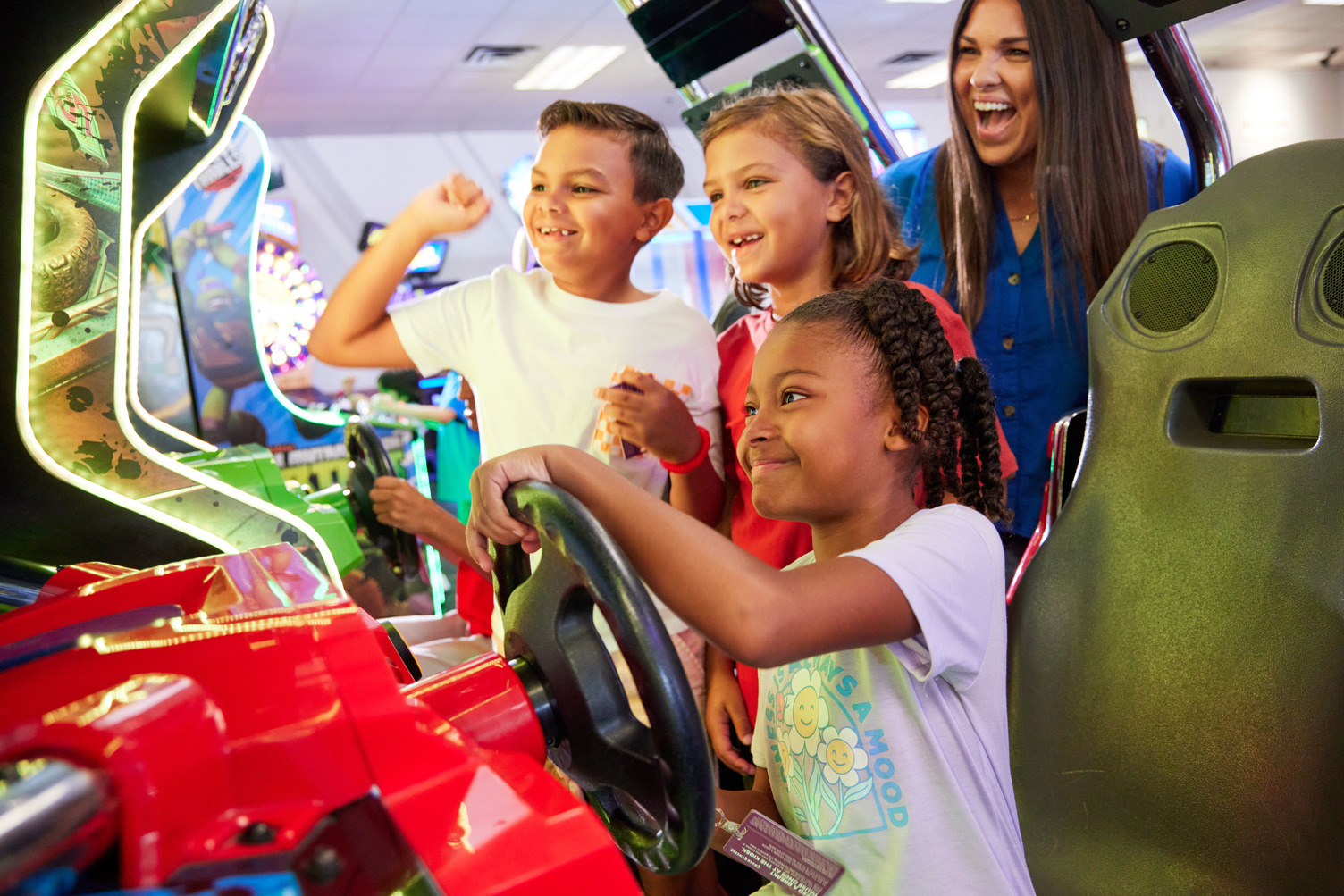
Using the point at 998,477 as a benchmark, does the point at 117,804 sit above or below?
above

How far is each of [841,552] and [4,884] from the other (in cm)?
71

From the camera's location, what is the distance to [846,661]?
3.05 ft

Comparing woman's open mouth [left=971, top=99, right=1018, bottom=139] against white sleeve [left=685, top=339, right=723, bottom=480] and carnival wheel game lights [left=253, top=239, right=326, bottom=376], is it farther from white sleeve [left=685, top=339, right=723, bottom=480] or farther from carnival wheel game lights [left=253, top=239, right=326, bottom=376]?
carnival wheel game lights [left=253, top=239, right=326, bottom=376]

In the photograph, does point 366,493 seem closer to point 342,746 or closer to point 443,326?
point 443,326

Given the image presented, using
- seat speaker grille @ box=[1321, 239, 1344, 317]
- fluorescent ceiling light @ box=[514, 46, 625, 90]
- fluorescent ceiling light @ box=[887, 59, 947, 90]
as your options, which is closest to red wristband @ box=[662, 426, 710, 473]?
seat speaker grille @ box=[1321, 239, 1344, 317]

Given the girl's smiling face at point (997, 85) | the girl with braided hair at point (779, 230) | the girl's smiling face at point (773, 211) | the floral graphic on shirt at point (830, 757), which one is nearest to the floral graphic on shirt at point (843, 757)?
the floral graphic on shirt at point (830, 757)

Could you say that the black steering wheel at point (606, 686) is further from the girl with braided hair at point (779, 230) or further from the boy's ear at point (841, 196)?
the boy's ear at point (841, 196)

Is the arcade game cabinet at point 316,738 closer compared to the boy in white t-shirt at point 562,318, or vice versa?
the arcade game cabinet at point 316,738

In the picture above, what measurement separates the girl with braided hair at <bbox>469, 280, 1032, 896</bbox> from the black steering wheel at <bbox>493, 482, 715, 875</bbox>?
0.06m

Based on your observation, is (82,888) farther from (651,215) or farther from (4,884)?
(651,215)

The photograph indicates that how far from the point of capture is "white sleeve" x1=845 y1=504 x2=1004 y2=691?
2.69ft

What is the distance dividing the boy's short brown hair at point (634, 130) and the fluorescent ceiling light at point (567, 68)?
5964 millimetres

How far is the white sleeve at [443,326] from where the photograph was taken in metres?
1.34

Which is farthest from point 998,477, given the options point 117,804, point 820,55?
point 820,55
